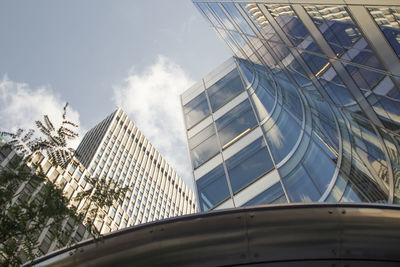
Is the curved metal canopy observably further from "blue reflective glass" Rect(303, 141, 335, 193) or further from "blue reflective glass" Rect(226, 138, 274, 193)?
"blue reflective glass" Rect(226, 138, 274, 193)

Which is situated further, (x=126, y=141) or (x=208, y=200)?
(x=126, y=141)

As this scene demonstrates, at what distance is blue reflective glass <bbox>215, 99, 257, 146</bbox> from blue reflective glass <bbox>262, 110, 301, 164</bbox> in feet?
6.42

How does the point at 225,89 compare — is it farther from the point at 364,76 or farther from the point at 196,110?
the point at 364,76

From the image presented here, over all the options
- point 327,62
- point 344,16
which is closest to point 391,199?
point 327,62

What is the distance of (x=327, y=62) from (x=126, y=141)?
339 ft

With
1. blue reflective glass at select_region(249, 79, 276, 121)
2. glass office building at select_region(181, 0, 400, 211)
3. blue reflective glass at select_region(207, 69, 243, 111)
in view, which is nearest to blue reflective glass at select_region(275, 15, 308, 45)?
glass office building at select_region(181, 0, 400, 211)

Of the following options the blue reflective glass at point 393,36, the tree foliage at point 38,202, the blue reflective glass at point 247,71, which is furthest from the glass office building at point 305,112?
the tree foliage at point 38,202

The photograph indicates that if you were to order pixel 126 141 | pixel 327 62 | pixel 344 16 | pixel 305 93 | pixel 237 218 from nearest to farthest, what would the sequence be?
1. pixel 237 218
2. pixel 344 16
3. pixel 327 62
4. pixel 305 93
5. pixel 126 141

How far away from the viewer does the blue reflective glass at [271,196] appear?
12195 mm

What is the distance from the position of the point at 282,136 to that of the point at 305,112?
1.40 meters

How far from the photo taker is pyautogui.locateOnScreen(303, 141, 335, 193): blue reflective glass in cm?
1083

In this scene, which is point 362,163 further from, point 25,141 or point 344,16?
point 25,141

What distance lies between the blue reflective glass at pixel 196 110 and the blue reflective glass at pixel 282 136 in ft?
22.1

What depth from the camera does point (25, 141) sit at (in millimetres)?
4961
